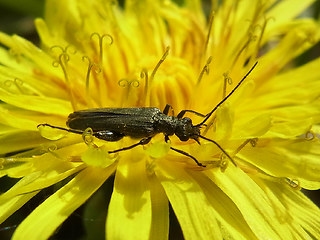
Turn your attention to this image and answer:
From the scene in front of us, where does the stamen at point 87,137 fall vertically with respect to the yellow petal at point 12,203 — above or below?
above

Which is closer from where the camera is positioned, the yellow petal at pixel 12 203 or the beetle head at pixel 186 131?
A: the yellow petal at pixel 12 203

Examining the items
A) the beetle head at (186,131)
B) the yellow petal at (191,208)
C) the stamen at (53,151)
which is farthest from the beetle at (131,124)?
the yellow petal at (191,208)

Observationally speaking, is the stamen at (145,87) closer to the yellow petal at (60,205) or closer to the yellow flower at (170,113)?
the yellow flower at (170,113)

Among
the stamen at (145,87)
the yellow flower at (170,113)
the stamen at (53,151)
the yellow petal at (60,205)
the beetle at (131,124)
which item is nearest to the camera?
the yellow petal at (60,205)

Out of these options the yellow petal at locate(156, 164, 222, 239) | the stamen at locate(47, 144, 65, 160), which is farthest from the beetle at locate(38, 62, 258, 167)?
the yellow petal at locate(156, 164, 222, 239)

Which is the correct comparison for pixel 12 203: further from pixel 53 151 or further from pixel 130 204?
pixel 130 204

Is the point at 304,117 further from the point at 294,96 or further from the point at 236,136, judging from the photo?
the point at 236,136

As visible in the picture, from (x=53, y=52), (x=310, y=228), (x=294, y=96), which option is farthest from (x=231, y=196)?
(x=53, y=52)

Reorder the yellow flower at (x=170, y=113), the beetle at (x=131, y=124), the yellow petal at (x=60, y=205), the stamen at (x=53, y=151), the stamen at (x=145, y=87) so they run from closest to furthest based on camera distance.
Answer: the yellow petal at (x=60, y=205) → the yellow flower at (x=170, y=113) → the stamen at (x=53, y=151) → the beetle at (x=131, y=124) → the stamen at (x=145, y=87)
